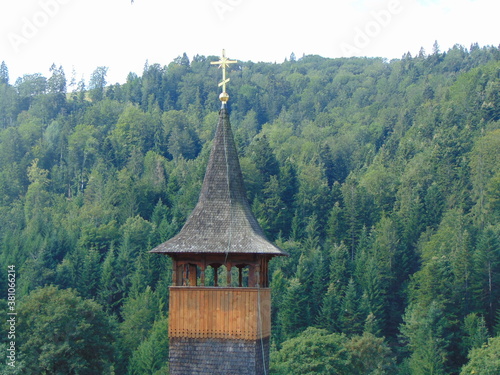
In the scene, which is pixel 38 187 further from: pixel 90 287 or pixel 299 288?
pixel 299 288

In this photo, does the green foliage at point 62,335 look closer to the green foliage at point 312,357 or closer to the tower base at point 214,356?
the green foliage at point 312,357

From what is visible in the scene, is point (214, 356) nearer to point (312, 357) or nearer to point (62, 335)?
point (62, 335)

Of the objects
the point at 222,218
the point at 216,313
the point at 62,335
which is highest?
the point at 222,218

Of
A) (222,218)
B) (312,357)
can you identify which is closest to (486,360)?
(312,357)

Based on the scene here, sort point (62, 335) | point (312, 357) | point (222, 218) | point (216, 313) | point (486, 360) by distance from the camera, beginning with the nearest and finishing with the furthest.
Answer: point (216, 313) → point (222, 218) → point (62, 335) → point (312, 357) → point (486, 360)

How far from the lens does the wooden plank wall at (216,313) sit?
35.3 meters

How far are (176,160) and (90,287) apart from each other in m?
81.1

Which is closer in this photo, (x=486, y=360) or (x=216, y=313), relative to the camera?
(x=216, y=313)

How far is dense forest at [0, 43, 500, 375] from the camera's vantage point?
7456 cm

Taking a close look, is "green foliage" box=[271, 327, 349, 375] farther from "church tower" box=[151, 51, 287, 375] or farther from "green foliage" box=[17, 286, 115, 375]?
"church tower" box=[151, 51, 287, 375]

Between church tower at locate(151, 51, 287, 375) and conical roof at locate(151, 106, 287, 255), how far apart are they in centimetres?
4

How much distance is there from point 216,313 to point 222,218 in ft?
13.5

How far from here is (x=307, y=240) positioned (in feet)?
390

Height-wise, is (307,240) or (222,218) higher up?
(222,218)
